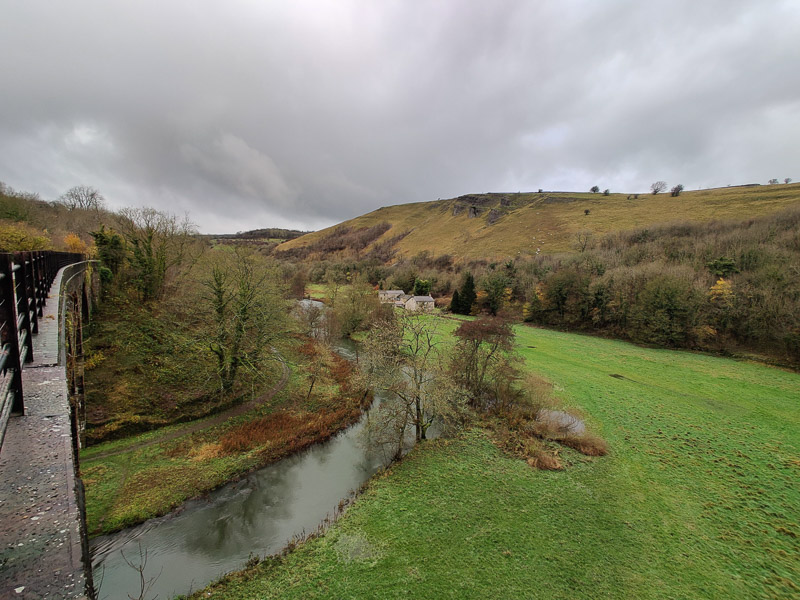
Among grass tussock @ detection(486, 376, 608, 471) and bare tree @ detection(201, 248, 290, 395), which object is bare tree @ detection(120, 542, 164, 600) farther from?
grass tussock @ detection(486, 376, 608, 471)

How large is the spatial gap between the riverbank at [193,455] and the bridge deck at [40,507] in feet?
37.4

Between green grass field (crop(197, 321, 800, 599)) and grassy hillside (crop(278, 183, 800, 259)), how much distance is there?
69.6 metres

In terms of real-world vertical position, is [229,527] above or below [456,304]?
below

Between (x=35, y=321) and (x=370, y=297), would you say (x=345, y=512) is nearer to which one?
(x=35, y=321)

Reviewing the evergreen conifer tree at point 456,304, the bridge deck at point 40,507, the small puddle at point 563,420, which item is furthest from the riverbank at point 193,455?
the evergreen conifer tree at point 456,304

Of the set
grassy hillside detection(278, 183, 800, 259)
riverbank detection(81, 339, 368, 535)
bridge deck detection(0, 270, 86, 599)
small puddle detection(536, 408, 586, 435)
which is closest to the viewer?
bridge deck detection(0, 270, 86, 599)

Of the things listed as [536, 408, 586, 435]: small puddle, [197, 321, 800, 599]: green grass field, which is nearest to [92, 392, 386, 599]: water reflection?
[197, 321, 800, 599]: green grass field

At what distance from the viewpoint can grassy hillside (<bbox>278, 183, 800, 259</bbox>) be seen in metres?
77.4

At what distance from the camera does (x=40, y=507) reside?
2.66 metres

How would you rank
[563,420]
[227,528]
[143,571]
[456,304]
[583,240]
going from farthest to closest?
[583,240] → [456,304] → [563,420] → [227,528] → [143,571]

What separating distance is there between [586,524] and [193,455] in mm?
17633

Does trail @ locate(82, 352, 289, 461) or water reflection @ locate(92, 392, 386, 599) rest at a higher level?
trail @ locate(82, 352, 289, 461)

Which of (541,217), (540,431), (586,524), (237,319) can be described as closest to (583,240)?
(541,217)

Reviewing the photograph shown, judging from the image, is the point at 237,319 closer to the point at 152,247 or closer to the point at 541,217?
Answer: the point at 152,247
